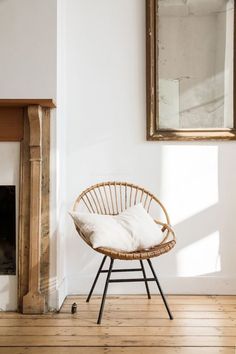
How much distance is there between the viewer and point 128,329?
2.21 meters

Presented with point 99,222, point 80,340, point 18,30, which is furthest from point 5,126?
point 80,340

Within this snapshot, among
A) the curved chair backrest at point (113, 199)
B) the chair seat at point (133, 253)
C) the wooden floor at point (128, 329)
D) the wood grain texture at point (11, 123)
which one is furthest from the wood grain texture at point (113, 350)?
the wood grain texture at point (11, 123)

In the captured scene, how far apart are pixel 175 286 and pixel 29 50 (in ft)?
6.14

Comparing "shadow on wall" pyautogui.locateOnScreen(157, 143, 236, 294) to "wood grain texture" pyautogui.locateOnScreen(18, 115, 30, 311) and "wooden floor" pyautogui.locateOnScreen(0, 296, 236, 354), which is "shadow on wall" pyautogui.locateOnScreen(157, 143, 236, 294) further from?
"wood grain texture" pyautogui.locateOnScreen(18, 115, 30, 311)

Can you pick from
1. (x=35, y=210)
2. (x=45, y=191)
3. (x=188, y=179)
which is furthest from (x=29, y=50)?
(x=188, y=179)

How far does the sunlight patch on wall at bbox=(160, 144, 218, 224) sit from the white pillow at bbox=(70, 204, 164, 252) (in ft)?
1.54

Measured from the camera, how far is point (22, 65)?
8.55 feet

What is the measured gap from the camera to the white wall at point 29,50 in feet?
8.52

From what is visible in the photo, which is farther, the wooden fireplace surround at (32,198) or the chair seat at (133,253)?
the wooden fireplace surround at (32,198)

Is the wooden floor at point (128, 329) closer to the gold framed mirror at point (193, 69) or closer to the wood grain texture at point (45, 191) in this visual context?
the wood grain texture at point (45, 191)

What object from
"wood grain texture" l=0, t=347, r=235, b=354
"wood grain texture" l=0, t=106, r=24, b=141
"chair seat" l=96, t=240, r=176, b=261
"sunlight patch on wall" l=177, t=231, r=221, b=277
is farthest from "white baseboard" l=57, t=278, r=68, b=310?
"wood grain texture" l=0, t=106, r=24, b=141

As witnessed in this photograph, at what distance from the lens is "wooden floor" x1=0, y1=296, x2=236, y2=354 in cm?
195

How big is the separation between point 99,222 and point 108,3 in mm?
1622

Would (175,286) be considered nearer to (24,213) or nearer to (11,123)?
(24,213)
